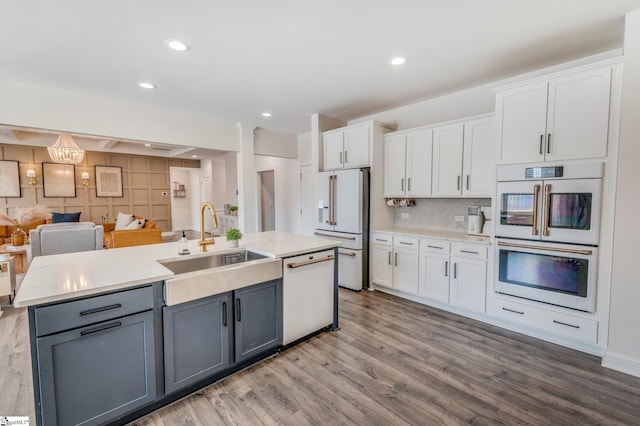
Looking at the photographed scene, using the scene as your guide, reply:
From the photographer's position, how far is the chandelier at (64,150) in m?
5.55

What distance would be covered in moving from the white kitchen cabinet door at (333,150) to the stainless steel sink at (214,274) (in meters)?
2.35

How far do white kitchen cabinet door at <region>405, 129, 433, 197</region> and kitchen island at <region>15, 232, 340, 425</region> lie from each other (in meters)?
2.04

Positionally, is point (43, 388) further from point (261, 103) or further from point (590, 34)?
point (590, 34)

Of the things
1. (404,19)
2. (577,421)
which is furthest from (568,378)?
(404,19)

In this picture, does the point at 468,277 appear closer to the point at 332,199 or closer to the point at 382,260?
the point at 382,260

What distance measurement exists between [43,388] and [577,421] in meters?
3.03

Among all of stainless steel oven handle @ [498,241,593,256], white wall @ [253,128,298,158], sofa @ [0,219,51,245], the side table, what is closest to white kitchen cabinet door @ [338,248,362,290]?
stainless steel oven handle @ [498,241,593,256]

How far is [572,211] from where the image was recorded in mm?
2449

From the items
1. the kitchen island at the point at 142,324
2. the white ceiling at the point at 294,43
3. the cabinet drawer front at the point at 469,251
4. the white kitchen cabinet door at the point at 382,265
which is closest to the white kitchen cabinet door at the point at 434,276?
the cabinet drawer front at the point at 469,251

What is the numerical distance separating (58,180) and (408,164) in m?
8.69

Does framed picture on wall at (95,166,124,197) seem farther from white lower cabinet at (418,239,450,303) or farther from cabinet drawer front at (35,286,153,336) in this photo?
white lower cabinet at (418,239,450,303)

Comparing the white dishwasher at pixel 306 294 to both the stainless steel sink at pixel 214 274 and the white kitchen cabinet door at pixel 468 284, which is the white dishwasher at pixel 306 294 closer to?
the stainless steel sink at pixel 214 274

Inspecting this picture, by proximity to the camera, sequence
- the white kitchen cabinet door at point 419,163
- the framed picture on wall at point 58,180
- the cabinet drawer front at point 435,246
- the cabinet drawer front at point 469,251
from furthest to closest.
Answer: the framed picture on wall at point 58,180 < the white kitchen cabinet door at point 419,163 < the cabinet drawer front at point 435,246 < the cabinet drawer front at point 469,251

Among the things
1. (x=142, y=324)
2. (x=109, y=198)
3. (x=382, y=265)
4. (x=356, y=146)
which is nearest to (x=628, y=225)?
(x=382, y=265)
